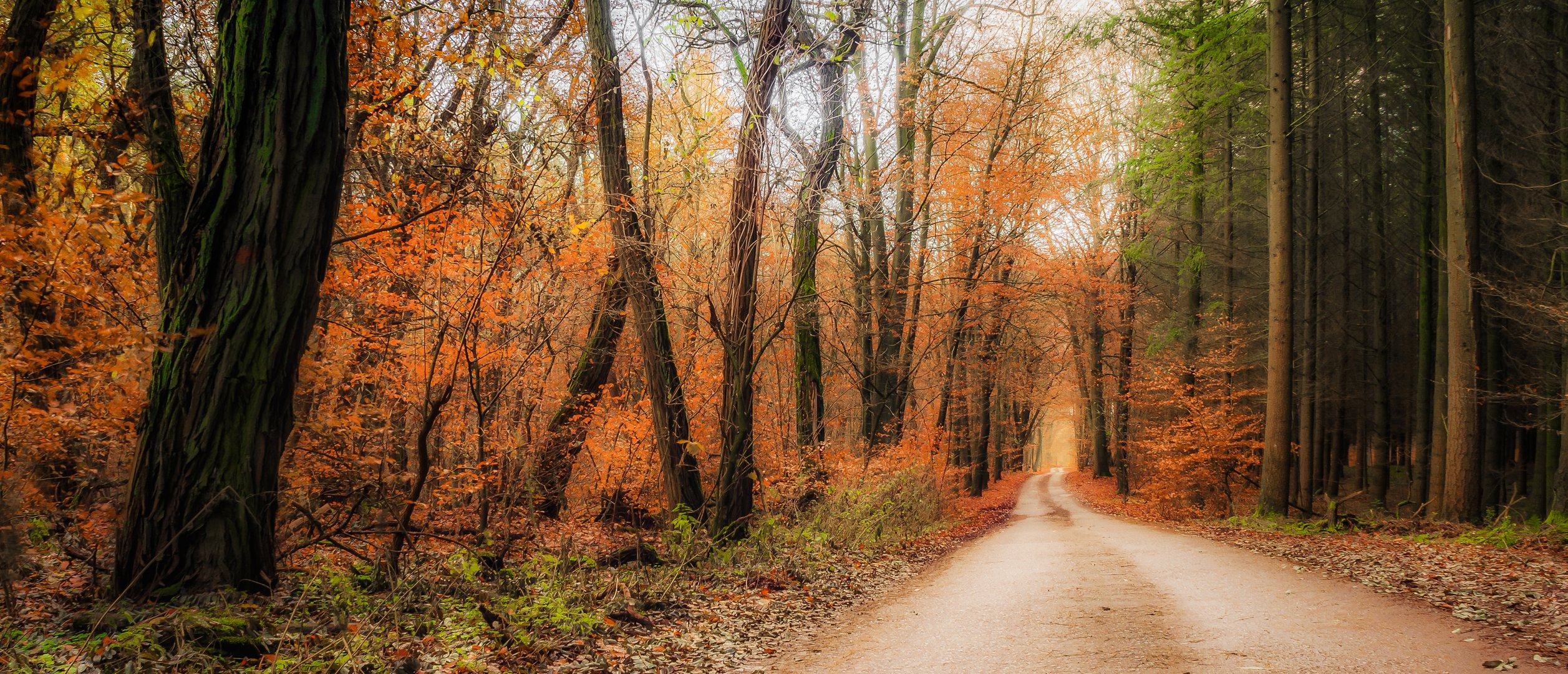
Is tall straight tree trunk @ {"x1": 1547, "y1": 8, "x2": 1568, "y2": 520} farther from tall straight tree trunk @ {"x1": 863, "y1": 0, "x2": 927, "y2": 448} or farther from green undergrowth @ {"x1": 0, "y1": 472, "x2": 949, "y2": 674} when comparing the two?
green undergrowth @ {"x1": 0, "y1": 472, "x2": 949, "y2": 674}

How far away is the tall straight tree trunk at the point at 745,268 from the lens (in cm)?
809

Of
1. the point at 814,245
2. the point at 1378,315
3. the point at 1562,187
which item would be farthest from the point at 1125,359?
the point at 814,245

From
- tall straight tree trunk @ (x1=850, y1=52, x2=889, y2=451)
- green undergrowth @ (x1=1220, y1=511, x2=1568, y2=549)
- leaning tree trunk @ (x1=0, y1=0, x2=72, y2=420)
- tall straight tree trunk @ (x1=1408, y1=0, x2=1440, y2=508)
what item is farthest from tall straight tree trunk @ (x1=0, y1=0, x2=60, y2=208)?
tall straight tree trunk @ (x1=1408, y1=0, x2=1440, y2=508)

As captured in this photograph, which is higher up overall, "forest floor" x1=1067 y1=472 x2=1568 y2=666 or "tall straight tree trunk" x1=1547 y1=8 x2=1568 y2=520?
"tall straight tree trunk" x1=1547 y1=8 x2=1568 y2=520

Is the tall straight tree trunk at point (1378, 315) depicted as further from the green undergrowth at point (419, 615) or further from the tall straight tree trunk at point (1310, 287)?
the green undergrowth at point (419, 615)

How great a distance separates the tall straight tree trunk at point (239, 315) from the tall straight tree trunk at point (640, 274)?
3.62 metres

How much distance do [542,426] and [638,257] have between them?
2.50 m

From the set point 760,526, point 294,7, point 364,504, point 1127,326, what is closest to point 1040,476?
point 1127,326

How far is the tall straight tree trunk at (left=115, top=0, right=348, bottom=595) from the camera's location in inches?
173

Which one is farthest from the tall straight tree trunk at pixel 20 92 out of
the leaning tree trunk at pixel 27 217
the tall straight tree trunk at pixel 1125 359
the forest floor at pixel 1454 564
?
the tall straight tree trunk at pixel 1125 359

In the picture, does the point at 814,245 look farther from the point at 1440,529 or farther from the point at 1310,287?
the point at 1310,287

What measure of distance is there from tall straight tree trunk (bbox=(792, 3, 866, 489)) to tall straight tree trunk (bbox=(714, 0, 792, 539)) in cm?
59

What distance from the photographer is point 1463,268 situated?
10.3m

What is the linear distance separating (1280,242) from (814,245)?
328 inches
